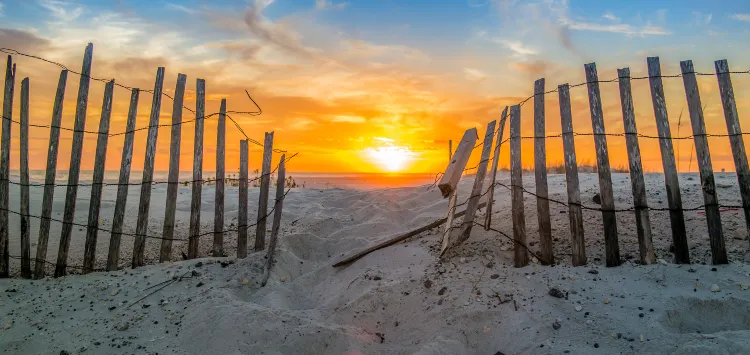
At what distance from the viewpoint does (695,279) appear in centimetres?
481

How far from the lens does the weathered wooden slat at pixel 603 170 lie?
5.28 metres

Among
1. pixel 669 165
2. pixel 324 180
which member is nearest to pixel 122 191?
pixel 669 165

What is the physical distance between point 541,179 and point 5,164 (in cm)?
746

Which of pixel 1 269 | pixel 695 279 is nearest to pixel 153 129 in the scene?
pixel 1 269

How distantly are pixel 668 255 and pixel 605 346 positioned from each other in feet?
7.64

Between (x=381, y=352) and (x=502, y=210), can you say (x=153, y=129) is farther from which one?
(x=502, y=210)

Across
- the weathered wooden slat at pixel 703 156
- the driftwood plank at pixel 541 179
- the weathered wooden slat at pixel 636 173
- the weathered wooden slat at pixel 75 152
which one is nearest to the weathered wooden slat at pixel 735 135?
the weathered wooden slat at pixel 703 156

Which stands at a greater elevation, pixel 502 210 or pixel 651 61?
pixel 651 61

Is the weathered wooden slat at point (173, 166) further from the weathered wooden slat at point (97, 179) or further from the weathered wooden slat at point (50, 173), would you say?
the weathered wooden slat at point (50, 173)

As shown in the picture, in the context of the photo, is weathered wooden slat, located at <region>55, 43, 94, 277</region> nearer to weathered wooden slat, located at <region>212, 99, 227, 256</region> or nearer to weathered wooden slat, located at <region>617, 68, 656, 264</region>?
weathered wooden slat, located at <region>212, 99, 227, 256</region>

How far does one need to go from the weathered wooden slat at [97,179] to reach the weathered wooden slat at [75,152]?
0.83 feet

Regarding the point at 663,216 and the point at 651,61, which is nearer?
the point at 651,61

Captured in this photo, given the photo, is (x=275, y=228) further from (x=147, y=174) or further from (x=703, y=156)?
(x=703, y=156)

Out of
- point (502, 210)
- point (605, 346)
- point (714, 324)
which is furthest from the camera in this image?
point (502, 210)
